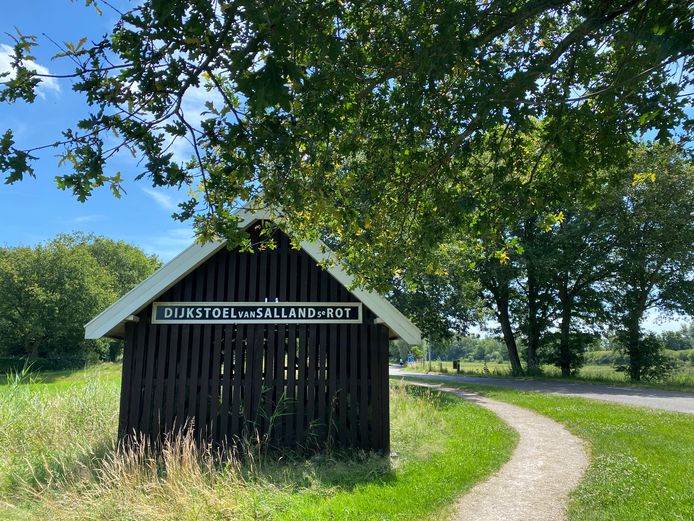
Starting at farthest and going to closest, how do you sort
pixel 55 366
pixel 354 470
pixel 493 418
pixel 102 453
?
pixel 55 366 < pixel 493 418 < pixel 102 453 < pixel 354 470

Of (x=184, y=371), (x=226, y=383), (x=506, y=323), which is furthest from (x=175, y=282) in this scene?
(x=506, y=323)

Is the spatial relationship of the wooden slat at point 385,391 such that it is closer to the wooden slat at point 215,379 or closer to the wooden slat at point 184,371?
the wooden slat at point 215,379

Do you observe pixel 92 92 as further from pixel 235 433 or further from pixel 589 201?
pixel 235 433

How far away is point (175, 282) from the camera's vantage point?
9.23m

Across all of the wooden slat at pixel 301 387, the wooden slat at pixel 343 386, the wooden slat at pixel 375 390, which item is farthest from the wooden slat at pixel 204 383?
the wooden slat at pixel 375 390

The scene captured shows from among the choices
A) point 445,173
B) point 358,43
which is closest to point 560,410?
point 445,173

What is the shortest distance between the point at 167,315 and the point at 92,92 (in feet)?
20.7

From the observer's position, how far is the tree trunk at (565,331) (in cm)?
3181

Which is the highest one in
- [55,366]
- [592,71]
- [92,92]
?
[592,71]

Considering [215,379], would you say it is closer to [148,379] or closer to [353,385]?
[148,379]

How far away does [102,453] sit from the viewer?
346 inches

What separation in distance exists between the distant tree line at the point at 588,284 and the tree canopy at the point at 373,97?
13.5 m

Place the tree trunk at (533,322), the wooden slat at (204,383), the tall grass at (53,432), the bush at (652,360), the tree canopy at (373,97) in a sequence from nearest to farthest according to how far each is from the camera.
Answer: the tree canopy at (373,97) → the tall grass at (53,432) → the wooden slat at (204,383) → the bush at (652,360) → the tree trunk at (533,322)

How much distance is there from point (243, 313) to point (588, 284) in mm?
29213
